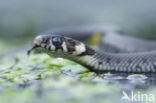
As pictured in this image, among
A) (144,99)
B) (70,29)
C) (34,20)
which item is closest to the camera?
(144,99)

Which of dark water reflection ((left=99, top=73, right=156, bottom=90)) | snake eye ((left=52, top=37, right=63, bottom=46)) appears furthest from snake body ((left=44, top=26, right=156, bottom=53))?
snake eye ((left=52, top=37, right=63, bottom=46))

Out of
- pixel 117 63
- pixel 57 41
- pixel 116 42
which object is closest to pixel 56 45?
pixel 57 41

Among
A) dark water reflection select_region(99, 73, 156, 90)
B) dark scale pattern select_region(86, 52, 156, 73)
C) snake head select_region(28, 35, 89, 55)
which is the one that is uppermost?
snake head select_region(28, 35, 89, 55)

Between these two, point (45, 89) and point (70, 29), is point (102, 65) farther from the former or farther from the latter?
point (70, 29)

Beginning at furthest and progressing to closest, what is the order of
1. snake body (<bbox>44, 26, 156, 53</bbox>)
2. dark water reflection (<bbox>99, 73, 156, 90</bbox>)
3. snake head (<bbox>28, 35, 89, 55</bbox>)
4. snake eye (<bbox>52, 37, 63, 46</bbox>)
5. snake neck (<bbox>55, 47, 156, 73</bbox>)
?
1. snake body (<bbox>44, 26, 156, 53</bbox>)
2. snake neck (<bbox>55, 47, 156, 73</bbox>)
3. snake eye (<bbox>52, 37, 63, 46</bbox>)
4. snake head (<bbox>28, 35, 89, 55</bbox>)
5. dark water reflection (<bbox>99, 73, 156, 90</bbox>)

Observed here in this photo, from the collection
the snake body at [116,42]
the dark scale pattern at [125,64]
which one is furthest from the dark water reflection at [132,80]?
the snake body at [116,42]

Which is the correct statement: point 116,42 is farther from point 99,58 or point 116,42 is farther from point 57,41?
point 57,41

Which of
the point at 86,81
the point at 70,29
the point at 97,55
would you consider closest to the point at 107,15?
the point at 70,29

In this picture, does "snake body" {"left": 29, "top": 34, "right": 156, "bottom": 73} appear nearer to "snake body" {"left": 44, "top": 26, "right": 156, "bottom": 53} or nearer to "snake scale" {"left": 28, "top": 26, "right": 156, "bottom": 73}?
"snake scale" {"left": 28, "top": 26, "right": 156, "bottom": 73}
